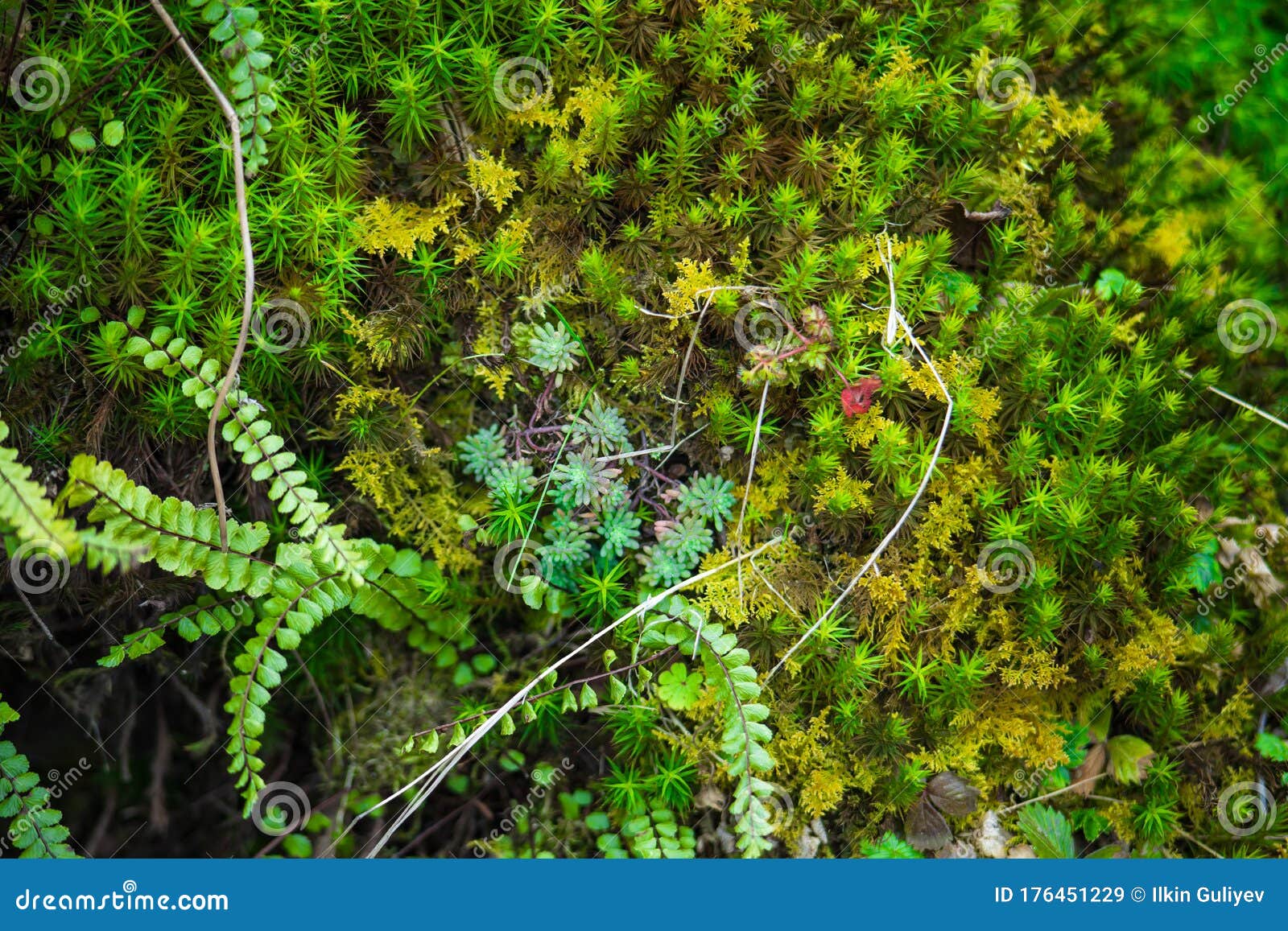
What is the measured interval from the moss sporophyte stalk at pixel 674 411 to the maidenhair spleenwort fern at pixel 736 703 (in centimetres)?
2

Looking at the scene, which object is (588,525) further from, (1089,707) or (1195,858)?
(1195,858)

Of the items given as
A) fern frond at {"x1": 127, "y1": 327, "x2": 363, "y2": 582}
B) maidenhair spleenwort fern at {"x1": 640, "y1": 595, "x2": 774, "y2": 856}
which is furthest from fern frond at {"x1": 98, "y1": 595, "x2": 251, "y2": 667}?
maidenhair spleenwort fern at {"x1": 640, "y1": 595, "x2": 774, "y2": 856}

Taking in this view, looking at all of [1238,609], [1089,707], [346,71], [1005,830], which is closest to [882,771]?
[1005,830]

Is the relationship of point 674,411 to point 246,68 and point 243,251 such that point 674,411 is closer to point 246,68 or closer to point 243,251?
point 243,251

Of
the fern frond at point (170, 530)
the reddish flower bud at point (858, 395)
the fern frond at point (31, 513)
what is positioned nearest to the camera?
the fern frond at point (31, 513)

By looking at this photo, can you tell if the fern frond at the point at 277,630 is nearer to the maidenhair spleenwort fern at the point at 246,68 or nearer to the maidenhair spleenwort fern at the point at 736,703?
the maidenhair spleenwort fern at the point at 736,703

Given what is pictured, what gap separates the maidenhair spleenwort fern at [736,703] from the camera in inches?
107

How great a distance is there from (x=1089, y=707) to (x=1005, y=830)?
541 millimetres

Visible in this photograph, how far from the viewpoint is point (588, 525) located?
119 inches

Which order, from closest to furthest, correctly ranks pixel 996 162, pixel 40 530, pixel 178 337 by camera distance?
pixel 40 530
pixel 178 337
pixel 996 162

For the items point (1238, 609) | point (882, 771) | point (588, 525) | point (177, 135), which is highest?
point (177, 135)

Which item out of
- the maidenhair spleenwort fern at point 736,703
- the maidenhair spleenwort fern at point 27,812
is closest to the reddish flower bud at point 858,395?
the maidenhair spleenwort fern at point 736,703

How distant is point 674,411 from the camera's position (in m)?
3.10

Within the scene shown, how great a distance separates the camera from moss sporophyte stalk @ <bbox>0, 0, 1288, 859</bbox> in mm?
2889
